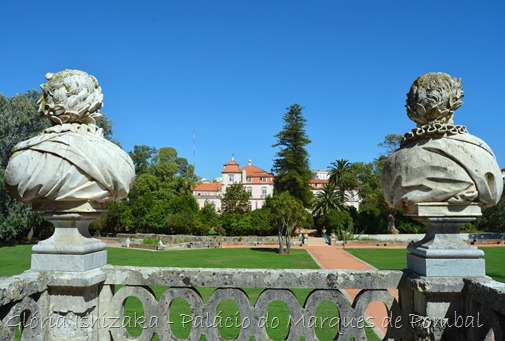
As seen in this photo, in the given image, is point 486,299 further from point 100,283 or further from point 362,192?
point 362,192

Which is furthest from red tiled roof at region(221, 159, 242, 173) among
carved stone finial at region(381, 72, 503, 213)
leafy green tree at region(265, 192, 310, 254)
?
carved stone finial at region(381, 72, 503, 213)

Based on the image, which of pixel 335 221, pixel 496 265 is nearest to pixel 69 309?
pixel 496 265

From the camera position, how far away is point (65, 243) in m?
3.27

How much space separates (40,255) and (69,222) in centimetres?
36

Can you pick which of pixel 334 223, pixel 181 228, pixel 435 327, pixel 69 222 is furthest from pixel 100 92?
pixel 334 223

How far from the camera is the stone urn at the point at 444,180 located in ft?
10.1

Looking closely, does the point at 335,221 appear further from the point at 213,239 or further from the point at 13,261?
the point at 13,261

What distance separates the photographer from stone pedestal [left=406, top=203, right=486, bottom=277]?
3082 mm

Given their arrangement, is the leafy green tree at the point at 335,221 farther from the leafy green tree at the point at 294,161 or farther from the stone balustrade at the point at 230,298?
the stone balustrade at the point at 230,298

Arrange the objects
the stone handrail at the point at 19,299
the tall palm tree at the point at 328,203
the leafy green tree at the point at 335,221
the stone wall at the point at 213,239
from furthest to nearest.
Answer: the tall palm tree at the point at 328,203 → the leafy green tree at the point at 335,221 → the stone wall at the point at 213,239 → the stone handrail at the point at 19,299

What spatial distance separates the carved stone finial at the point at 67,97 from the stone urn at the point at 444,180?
9.09 ft

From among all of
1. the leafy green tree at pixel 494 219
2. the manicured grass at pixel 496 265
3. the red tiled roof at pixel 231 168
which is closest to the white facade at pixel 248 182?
the red tiled roof at pixel 231 168

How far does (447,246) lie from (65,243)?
316 centimetres

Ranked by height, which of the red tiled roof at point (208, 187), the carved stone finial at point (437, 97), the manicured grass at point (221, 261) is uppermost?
the red tiled roof at point (208, 187)
